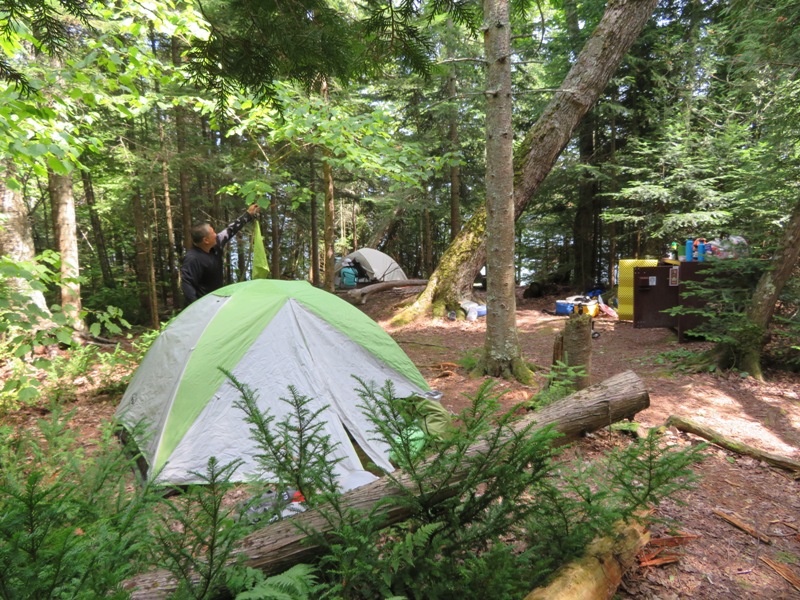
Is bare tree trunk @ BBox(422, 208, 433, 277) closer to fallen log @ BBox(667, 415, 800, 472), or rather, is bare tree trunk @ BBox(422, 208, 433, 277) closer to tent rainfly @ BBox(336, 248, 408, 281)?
tent rainfly @ BBox(336, 248, 408, 281)

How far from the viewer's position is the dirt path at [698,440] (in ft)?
7.23

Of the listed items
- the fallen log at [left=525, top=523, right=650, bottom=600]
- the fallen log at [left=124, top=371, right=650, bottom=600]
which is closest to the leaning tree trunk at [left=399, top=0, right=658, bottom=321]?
the fallen log at [left=525, top=523, right=650, bottom=600]

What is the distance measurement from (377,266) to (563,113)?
414 inches

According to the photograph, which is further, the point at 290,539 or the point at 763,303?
the point at 763,303

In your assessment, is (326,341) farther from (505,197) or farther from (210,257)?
(505,197)

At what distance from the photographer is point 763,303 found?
5371mm

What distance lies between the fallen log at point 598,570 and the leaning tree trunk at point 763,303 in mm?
4513

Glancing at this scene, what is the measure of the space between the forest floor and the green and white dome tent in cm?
61

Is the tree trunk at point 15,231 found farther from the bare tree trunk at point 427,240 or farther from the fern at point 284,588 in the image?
the bare tree trunk at point 427,240

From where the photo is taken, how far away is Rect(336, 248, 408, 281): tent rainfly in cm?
1659

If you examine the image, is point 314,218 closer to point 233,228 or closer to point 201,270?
point 233,228

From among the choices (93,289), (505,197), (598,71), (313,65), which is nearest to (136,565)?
(313,65)

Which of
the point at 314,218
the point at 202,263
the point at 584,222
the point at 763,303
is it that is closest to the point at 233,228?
the point at 202,263

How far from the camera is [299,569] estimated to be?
139 cm
